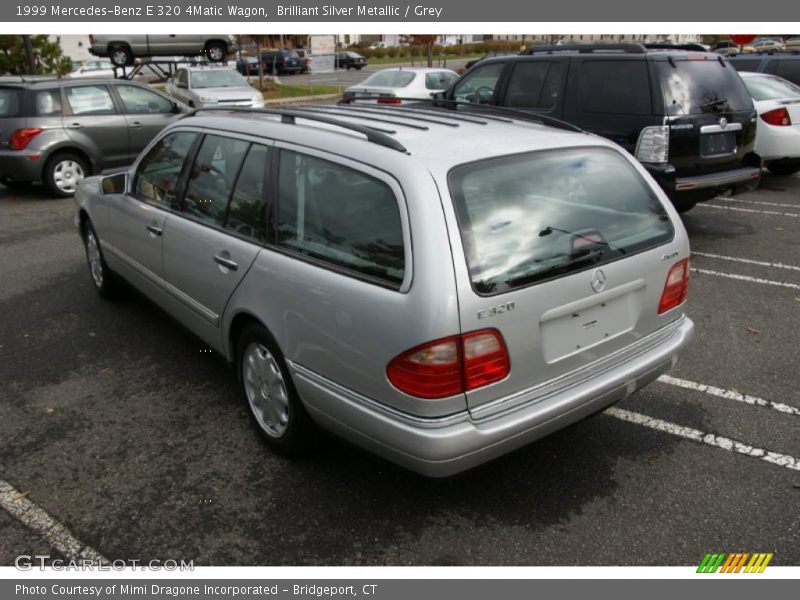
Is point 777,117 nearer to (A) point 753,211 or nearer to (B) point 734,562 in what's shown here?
(A) point 753,211

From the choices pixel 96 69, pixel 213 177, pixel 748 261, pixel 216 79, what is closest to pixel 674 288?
pixel 213 177

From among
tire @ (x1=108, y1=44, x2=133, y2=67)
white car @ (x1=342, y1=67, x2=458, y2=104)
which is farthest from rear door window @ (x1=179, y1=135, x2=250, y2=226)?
tire @ (x1=108, y1=44, x2=133, y2=67)

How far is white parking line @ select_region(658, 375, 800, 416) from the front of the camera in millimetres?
3789

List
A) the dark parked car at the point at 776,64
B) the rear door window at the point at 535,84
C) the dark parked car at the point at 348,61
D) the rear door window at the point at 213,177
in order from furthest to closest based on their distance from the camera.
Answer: the dark parked car at the point at 348,61 → the dark parked car at the point at 776,64 → the rear door window at the point at 535,84 → the rear door window at the point at 213,177

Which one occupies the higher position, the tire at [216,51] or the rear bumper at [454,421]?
the tire at [216,51]

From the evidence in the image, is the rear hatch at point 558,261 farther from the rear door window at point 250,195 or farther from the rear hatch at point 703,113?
the rear hatch at point 703,113

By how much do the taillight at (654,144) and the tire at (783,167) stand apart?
5375 mm

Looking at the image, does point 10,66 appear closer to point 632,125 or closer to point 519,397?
point 632,125

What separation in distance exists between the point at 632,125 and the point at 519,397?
15.3 ft

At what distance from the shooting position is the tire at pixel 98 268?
5.34 meters

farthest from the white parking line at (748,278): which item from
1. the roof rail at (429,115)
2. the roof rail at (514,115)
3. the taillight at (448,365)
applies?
the taillight at (448,365)

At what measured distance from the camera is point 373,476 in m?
3.24

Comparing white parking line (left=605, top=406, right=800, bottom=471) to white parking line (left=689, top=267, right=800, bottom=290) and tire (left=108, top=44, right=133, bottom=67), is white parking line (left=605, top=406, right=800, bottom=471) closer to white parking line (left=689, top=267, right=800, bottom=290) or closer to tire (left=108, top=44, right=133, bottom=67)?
white parking line (left=689, top=267, right=800, bottom=290)

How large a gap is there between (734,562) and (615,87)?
518cm
